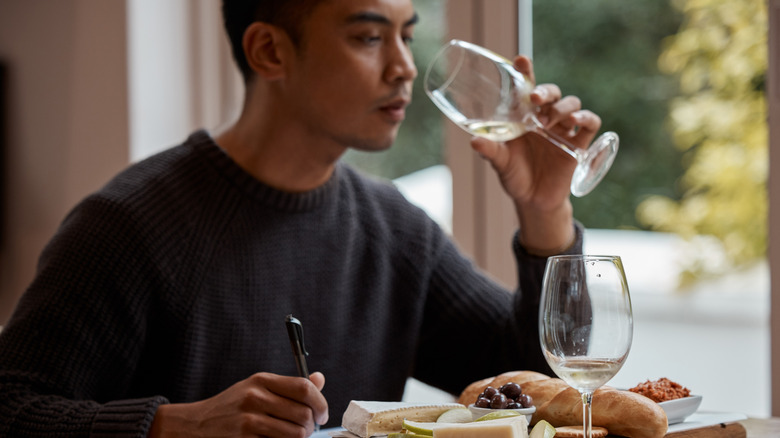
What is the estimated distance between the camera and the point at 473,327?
1892 mm

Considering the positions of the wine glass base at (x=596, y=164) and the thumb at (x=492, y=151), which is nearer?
the wine glass base at (x=596, y=164)

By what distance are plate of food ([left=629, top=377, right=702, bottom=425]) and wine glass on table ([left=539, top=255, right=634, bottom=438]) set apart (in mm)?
274

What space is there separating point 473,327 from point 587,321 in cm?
95

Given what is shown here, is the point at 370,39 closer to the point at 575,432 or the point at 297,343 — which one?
the point at 297,343

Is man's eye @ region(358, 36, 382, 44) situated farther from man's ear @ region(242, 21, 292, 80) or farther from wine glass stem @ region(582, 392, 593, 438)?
Result: wine glass stem @ region(582, 392, 593, 438)

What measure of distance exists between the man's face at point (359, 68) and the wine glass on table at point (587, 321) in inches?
32.5

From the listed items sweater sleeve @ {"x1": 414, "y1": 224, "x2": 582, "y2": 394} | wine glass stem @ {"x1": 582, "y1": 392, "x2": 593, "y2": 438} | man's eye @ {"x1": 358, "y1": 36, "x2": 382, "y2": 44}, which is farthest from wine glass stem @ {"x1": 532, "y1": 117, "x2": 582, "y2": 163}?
wine glass stem @ {"x1": 582, "y1": 392, "x2": 593, "y2": 438}

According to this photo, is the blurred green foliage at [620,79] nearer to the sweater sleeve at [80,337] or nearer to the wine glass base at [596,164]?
the wine glass base at [596,164]

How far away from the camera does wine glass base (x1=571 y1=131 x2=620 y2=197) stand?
1.37 metres

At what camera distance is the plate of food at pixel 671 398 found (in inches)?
47.1

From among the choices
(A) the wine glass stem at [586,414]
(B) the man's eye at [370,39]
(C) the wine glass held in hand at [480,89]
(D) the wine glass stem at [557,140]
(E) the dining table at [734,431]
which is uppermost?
(B) the man's eye at [370,39]

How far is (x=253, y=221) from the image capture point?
5.72 ft

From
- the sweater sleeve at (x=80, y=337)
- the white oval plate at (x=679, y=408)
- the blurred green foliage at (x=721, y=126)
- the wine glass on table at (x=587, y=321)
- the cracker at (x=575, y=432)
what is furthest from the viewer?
the blurred green foliage at (x=721, y=126)

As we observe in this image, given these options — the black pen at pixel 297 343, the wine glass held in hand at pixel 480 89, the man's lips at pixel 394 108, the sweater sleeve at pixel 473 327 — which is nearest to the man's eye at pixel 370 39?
the man's lips at pixel 394 108
